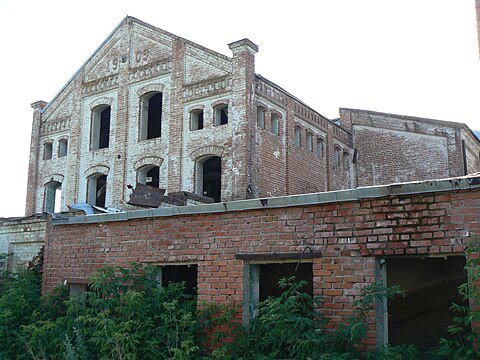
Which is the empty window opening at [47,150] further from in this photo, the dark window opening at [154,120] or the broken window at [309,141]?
the broken window at [309,141]

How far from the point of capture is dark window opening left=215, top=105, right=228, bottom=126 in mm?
19188

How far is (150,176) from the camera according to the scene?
70.6 feet

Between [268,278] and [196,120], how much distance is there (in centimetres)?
1144

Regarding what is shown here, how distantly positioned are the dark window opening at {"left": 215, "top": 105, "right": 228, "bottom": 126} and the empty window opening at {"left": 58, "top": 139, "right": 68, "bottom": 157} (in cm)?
824

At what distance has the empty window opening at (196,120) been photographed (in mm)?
19828

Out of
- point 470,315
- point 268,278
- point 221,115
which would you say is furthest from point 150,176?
point 470,315

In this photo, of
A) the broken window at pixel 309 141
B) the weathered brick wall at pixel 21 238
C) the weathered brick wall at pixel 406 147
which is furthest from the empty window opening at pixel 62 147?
the weathered brick wall at pixel 406 147

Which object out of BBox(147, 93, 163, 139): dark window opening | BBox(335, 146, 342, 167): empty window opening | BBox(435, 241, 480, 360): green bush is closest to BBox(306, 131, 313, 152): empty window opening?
BBox(335, 146, 342, 167): empty window opening

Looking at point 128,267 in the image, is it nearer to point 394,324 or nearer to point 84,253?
point 84,253

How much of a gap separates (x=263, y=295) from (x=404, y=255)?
12.3ft

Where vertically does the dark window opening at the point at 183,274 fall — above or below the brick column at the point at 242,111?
below

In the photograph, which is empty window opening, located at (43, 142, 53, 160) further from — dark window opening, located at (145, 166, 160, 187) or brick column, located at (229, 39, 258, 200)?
brick column, located at (229, 39, 258, 200)

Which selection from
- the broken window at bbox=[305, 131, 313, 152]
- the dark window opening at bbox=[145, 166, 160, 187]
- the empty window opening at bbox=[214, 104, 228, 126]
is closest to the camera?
the empty window opening at bbox=[214, 104, 228, 126]

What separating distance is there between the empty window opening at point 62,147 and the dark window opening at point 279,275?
16.7 metres
